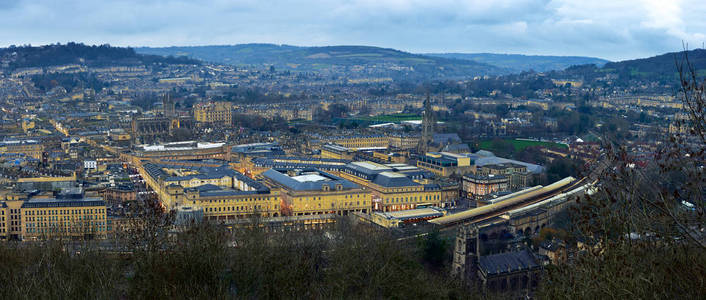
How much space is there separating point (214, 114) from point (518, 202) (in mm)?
26812

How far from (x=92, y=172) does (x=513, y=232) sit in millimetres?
14833

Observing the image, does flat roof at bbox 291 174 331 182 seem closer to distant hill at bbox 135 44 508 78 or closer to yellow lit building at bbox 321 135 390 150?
yellow lit building at bbox 321 135 390 150

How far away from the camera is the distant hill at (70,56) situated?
77.6 meters

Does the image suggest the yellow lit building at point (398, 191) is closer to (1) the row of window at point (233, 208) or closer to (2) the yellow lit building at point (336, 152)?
(1) the row of window at point (233, 208)

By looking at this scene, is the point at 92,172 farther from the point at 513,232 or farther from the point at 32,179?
the point at 513,232

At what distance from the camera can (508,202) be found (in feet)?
71.5

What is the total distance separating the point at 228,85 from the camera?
3054 inches

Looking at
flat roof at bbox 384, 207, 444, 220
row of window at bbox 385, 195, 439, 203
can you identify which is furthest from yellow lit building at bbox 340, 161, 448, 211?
flat roof at bbox 384, 207, 444, 220

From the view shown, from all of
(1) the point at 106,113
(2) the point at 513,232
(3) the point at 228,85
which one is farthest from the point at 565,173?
(3) the point at 228,85

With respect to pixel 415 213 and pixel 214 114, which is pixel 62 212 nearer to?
pixel 415 213

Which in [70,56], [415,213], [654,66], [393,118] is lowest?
[415,213]

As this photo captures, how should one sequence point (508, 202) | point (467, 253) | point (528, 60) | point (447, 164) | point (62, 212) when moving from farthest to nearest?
1. point (528, 60)
2. point (447, 164)
3. point (508, 202)
4. point (62, 212)
5. point (467, 253)

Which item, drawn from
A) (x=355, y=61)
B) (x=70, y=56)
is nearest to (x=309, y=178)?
(x=70, y=56)

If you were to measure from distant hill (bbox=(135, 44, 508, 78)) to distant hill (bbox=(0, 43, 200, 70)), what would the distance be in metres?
27.9
